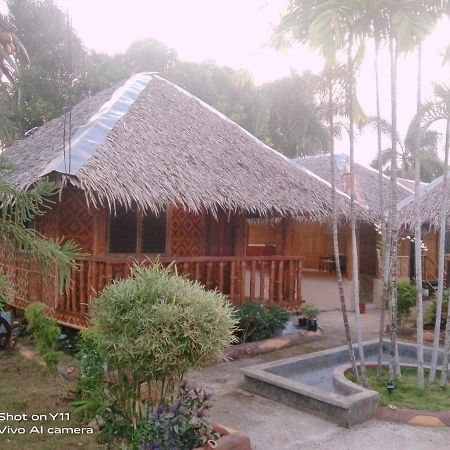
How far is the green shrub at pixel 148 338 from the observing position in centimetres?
339

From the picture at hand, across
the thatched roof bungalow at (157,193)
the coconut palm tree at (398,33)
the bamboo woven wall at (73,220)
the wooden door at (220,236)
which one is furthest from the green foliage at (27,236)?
the wooden door at (220,236)

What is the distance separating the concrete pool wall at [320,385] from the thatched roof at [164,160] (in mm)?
2562

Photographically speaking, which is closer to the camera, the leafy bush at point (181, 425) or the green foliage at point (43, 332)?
the leafy bush at point (181, 425)

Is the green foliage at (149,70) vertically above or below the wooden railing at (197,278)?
above

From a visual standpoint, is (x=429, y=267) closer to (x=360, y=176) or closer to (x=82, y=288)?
(x=360, y=176)

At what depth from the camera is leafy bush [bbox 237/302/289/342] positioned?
7672 mm

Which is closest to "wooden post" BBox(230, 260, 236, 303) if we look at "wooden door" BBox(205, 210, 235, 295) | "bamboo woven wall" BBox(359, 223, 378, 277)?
"wooden door" BBox(205, 210, 235, 295)

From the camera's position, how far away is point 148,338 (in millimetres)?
3361

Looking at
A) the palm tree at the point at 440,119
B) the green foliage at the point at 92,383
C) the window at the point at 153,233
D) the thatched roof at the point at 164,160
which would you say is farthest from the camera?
the window at the point at 153,233

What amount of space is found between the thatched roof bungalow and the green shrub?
2696 mm

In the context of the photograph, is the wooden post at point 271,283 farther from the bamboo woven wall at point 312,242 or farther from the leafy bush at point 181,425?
the bamboo woven wall at point 312,242

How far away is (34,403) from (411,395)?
4068mm

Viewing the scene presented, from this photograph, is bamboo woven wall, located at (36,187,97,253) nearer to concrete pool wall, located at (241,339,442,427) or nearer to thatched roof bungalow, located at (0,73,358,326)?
thatched roof bungalow, located at (0,73,358,326)

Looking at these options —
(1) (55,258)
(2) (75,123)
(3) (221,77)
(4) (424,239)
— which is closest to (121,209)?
(2) (75,123)
